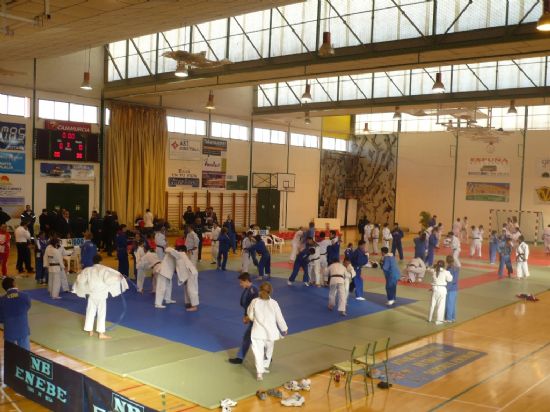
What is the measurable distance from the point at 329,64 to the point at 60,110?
1210cm

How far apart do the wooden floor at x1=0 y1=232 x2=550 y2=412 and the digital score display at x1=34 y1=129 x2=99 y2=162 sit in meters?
14.4

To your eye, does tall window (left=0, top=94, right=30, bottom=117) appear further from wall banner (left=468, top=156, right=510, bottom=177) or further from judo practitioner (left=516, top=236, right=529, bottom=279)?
wall banner (left=468, top=156, right=510, bottom=177)

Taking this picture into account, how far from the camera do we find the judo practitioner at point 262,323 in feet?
28.3

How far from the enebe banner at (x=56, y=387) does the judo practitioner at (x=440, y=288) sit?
27.2ft

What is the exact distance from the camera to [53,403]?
6.91 meters

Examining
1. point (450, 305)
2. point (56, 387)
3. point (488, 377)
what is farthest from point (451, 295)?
point (56, 387)

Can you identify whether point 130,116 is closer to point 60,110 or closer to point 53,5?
point 60,110

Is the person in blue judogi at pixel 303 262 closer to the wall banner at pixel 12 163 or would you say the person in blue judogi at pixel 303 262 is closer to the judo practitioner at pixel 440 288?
the judo practitioner at pixel 440 288

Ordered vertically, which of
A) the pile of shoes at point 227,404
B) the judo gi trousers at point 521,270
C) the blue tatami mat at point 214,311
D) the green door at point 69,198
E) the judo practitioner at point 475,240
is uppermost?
the green door at point 69,198

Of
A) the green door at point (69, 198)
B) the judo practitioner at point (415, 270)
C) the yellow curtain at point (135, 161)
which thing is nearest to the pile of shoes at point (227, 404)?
the judo practitioner at point (415, 270)

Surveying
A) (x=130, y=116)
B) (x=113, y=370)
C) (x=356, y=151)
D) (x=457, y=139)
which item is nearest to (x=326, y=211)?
(x=356, y=151)

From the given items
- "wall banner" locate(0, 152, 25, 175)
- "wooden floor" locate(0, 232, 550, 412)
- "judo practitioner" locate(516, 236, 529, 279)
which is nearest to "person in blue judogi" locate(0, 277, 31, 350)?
"wooden floor" locate(0, 232, 550, 412)

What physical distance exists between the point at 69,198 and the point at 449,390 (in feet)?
62.5

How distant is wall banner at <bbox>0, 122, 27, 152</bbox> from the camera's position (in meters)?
21.5
